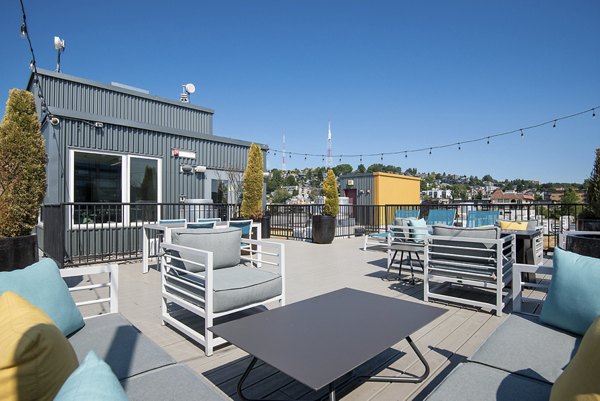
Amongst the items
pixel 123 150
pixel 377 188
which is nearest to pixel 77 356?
pixel 123 150

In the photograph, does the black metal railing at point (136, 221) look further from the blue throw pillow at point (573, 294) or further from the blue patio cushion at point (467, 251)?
the blue throw pillow at point (573, 294)

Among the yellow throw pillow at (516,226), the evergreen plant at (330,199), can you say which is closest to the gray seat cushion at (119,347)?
the yellow throw pillow at (516,226)

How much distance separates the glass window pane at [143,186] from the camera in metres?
7.49

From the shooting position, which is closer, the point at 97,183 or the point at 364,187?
the point at 97,183

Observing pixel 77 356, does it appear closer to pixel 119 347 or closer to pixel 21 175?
pixel 119 347

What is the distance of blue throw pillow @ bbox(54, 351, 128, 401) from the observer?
66 centimetres

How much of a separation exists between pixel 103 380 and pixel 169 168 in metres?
8.25

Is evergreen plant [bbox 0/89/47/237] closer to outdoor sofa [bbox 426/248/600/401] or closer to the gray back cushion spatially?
outdoor sofa [bbox 426/248/600/401]

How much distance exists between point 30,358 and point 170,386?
1.95 ft

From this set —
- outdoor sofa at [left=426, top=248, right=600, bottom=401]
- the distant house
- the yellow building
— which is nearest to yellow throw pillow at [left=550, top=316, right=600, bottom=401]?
outdoor sofa at [left=426, top=248, right=600, bottom=401]

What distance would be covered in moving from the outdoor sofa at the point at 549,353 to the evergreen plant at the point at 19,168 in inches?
173

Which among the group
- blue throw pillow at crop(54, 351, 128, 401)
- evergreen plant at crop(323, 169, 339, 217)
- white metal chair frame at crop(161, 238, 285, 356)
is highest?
evergreen plant at crop(323, 169, 339, 217)

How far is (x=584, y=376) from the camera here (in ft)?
3.07

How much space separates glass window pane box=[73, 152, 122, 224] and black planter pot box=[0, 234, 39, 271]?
3.44 m
